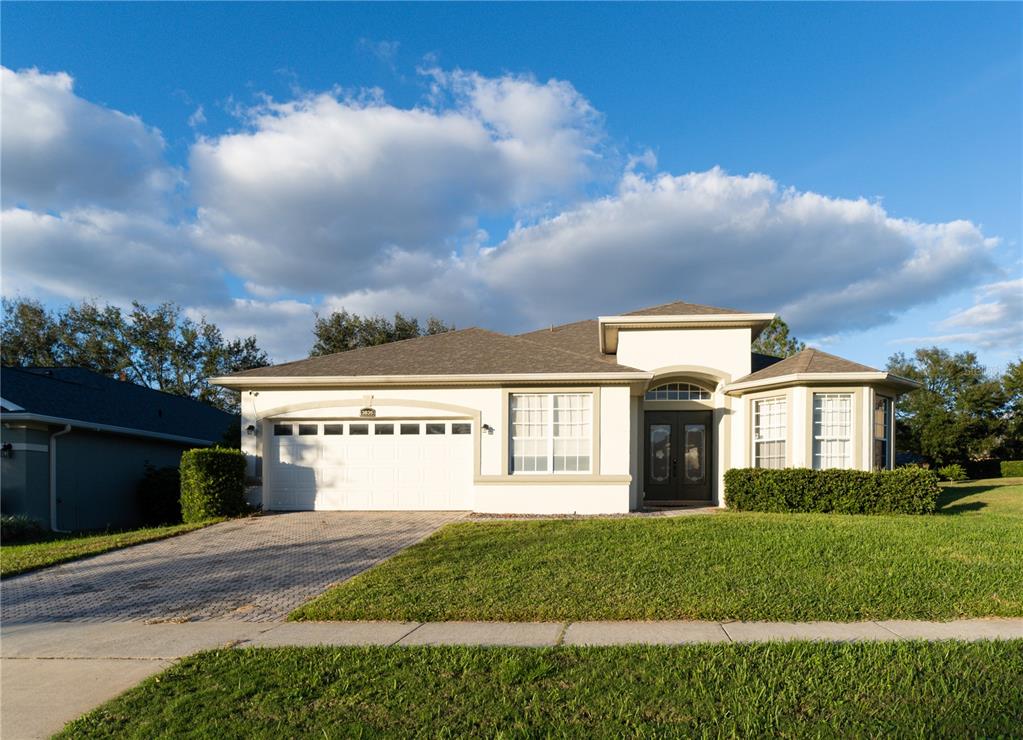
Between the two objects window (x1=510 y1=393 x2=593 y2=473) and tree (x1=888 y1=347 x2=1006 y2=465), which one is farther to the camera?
tree (x1=888 y1=347 x2=1006 y2=465)

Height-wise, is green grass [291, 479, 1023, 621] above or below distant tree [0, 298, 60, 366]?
below

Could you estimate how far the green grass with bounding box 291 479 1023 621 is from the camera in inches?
263

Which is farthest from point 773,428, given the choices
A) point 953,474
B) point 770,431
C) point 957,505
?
point 953,474

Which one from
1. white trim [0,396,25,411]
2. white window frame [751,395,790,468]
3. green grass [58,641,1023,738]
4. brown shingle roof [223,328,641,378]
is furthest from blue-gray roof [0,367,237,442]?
white window frame [751,395,790,468]

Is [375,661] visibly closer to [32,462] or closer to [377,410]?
[377,410]

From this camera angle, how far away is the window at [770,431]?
48.4 ft

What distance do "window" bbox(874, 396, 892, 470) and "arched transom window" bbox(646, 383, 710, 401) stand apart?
12.4 feet

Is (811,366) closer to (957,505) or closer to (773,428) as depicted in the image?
(773,428)

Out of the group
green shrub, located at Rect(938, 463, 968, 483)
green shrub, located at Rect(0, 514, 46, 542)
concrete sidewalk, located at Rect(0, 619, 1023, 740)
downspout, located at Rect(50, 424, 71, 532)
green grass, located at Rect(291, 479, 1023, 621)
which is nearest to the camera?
concrete sidewalk, located at Rect(0, 619, 1023, 740)

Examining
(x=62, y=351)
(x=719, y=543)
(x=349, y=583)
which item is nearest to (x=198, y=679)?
(x=349, y=583)

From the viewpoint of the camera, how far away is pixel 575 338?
2039 cm

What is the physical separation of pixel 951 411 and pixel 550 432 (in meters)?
29.5

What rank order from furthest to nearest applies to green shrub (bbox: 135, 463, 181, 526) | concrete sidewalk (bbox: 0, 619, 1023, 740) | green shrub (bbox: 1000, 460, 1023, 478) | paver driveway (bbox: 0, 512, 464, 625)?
green shrub (bbox: 1000, 460, 1023, 478) < green shrub (bbox: 135, 463, 181, 526) < paver driveway (bbox: 0, 512, 464, 625) < concrete sidewalk (bbox: 0, 619, 1023, 740)

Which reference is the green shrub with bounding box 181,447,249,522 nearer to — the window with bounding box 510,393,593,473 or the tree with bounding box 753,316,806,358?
the window with bounding box 510,393,593,473
